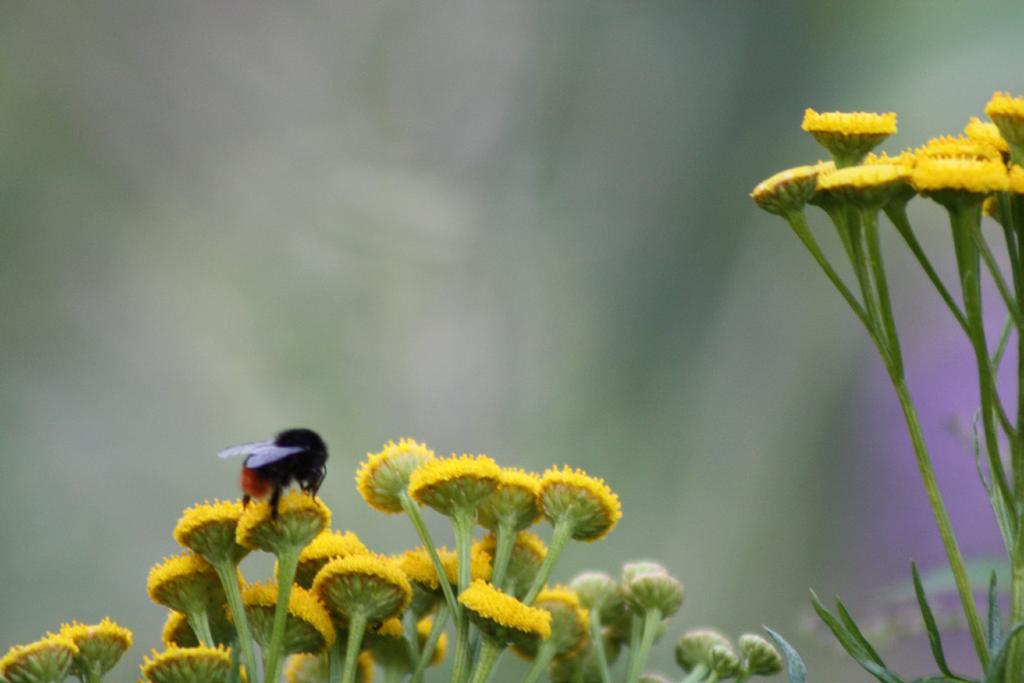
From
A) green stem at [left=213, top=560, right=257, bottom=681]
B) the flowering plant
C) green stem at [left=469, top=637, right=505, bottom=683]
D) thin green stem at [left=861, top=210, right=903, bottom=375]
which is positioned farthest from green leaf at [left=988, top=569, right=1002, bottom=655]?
green stem at [left=213, top=560, right=257, bottom=681]

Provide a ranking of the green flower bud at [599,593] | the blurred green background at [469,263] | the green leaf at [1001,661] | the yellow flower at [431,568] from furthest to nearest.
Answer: the blurred green background at [469,263]
the green flower bud at [599,593]
the yellow flower at [431,568]
the green leaf at [1001,661]

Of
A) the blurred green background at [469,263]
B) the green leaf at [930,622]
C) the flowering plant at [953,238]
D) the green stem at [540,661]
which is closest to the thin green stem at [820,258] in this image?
the flowering plant at [953,238]

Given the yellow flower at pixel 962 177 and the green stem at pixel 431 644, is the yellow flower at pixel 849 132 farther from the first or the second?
the green stem at pixel 431 644

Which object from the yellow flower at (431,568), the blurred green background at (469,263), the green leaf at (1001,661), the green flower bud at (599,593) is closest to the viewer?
the green leaf at (1001,661)

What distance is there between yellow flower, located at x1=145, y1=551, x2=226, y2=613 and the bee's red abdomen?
A: 0.04 m

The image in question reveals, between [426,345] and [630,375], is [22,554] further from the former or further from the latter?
[630,375]

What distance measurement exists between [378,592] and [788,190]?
0.81 ft

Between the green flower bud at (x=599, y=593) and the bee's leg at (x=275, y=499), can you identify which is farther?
the green flower bud at (x=599, y=593)

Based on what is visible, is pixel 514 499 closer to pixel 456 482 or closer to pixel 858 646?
pixel 456 482

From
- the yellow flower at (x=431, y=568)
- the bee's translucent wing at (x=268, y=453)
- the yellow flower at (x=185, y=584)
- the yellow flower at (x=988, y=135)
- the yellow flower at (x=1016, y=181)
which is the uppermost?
the yellow flower at (x=988, y=135)

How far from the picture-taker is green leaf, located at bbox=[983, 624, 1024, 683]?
0.46 metres

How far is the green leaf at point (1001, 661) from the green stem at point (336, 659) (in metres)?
0.27

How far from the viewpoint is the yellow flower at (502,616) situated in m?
0.51

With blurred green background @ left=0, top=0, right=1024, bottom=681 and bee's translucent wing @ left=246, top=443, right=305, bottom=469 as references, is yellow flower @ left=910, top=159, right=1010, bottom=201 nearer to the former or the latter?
bee's translucent wing @ left=246, top=443, right=305, bottom=469
